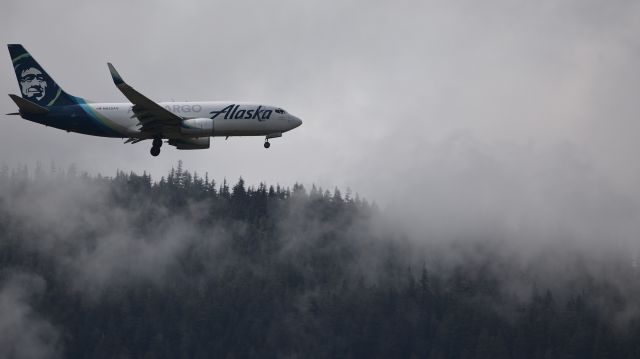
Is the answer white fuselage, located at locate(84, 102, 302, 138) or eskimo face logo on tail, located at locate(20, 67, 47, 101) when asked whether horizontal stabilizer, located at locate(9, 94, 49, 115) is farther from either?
white fuselage, located at locate(84, 102, 302, 138)

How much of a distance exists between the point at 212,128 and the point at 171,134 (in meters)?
3.93

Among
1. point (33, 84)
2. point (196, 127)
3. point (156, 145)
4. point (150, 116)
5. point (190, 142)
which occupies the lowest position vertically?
point (156, 145)

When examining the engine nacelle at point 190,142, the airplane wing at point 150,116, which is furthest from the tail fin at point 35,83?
the engine nacelle at point 190,142

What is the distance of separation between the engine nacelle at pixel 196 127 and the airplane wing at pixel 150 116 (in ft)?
2.01

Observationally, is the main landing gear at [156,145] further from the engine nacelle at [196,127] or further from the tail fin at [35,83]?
the tail fin at [35,83]

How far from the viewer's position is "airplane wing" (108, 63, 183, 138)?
105438 millimetres

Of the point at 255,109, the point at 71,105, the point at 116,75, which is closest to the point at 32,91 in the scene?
the point at 71,105

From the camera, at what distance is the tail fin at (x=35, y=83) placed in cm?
10944

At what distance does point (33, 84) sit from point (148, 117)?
11602mm

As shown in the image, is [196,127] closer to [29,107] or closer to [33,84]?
[29,107]

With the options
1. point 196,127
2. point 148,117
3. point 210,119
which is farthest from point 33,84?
point 210,119

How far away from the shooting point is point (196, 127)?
107 metres

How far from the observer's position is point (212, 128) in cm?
10750

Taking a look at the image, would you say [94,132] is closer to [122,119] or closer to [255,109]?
[122,119]
